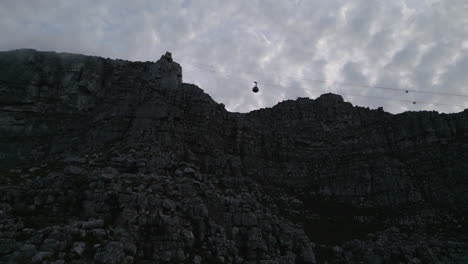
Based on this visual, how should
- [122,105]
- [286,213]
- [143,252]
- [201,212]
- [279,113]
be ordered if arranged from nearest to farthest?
1. [143,252]
2. [201,212]
3. [122,105]
4. [286,213]
5. [279,113]

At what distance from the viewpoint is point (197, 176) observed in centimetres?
3353

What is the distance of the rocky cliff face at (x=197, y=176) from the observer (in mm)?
23406

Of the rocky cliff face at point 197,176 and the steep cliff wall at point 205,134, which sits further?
the steep cliff wall at point 205,134

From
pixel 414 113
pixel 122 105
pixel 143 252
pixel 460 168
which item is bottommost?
pixel 143 252

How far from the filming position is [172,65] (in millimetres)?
45312

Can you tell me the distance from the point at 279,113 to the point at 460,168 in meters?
34.0

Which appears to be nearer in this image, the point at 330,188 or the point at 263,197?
the point at 263,197

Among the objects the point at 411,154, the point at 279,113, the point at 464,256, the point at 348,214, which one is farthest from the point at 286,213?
the point at 279,113

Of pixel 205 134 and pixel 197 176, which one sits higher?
pixel 205 134

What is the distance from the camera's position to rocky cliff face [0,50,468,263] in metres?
23.4

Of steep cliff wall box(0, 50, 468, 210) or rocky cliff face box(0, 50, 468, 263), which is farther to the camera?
steep cliff wall box(0, 50, 468, 210)

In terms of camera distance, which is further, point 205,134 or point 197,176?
point 205,134

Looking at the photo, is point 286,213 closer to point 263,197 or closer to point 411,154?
point 263,197

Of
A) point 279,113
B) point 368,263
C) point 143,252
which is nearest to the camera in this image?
point 143,252
